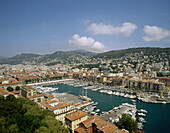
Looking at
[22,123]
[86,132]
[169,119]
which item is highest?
[22,123]

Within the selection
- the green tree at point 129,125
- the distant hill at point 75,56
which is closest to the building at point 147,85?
the green tree at point 129,125

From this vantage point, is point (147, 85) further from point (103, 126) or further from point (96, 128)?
point (96, 128)

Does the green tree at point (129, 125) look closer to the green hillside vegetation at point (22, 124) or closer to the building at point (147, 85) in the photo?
the green hillside vegetation at point (22, 124)

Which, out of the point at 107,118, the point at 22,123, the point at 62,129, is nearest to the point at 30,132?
the point at 22,123

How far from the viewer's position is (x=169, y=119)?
1261 centimetres

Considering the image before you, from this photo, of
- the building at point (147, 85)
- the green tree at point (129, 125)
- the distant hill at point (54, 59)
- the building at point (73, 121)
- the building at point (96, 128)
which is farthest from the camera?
the distant hill at point (54, 59)

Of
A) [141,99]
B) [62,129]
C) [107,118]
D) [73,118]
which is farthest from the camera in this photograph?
[141,99]

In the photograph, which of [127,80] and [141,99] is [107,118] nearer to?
[141,99]

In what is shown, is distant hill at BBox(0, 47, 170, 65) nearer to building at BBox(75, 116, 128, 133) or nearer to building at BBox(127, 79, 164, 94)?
building at BBox(127, 79, 164, 94)

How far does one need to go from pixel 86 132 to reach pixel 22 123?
12.0 ft

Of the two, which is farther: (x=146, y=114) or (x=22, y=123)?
(x=146, y=114)

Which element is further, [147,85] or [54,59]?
[54,59]

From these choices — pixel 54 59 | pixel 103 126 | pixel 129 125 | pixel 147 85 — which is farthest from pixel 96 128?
pixel 54 59

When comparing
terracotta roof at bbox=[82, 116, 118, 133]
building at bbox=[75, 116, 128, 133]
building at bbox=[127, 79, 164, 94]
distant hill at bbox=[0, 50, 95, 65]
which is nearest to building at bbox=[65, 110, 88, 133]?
building at bbox=[75, 116, 128, 133]
